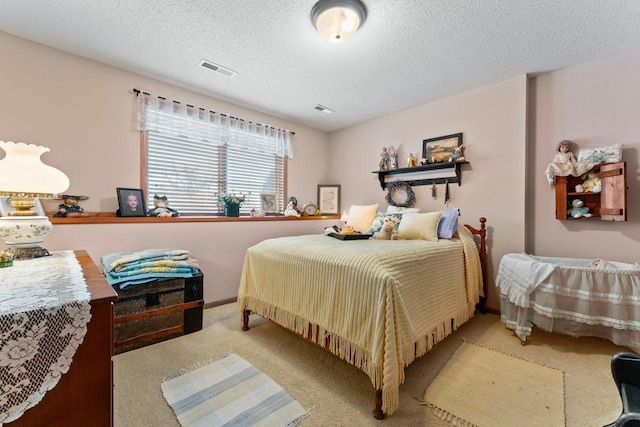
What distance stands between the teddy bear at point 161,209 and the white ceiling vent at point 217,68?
137cm

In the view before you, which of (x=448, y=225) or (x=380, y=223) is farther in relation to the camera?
(x=380, y=223)

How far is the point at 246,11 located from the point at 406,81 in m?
1.68

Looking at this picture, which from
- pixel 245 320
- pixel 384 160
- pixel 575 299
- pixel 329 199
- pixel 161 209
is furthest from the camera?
pixel 329 199

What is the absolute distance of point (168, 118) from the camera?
2.78m

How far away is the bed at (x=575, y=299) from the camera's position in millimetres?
1743

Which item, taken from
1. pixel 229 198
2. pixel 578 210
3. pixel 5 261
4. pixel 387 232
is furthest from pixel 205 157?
pixel 578 210

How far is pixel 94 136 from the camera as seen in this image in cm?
237

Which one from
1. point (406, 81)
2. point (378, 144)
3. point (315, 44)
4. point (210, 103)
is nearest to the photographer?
point (315, 44)

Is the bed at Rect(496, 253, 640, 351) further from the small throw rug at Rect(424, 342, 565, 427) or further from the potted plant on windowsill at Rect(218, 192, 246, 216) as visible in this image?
the potted plant on windowsill at Rect(218, 192, 246, 216)

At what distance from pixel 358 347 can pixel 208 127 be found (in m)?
2.85

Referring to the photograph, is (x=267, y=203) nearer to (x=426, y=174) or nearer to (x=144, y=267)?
(x=144, y=267)

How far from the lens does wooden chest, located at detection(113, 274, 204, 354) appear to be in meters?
1.88

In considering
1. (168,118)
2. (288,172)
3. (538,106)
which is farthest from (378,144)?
(168,118)

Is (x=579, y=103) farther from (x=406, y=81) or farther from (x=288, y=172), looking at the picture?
(x=288, y=172)
